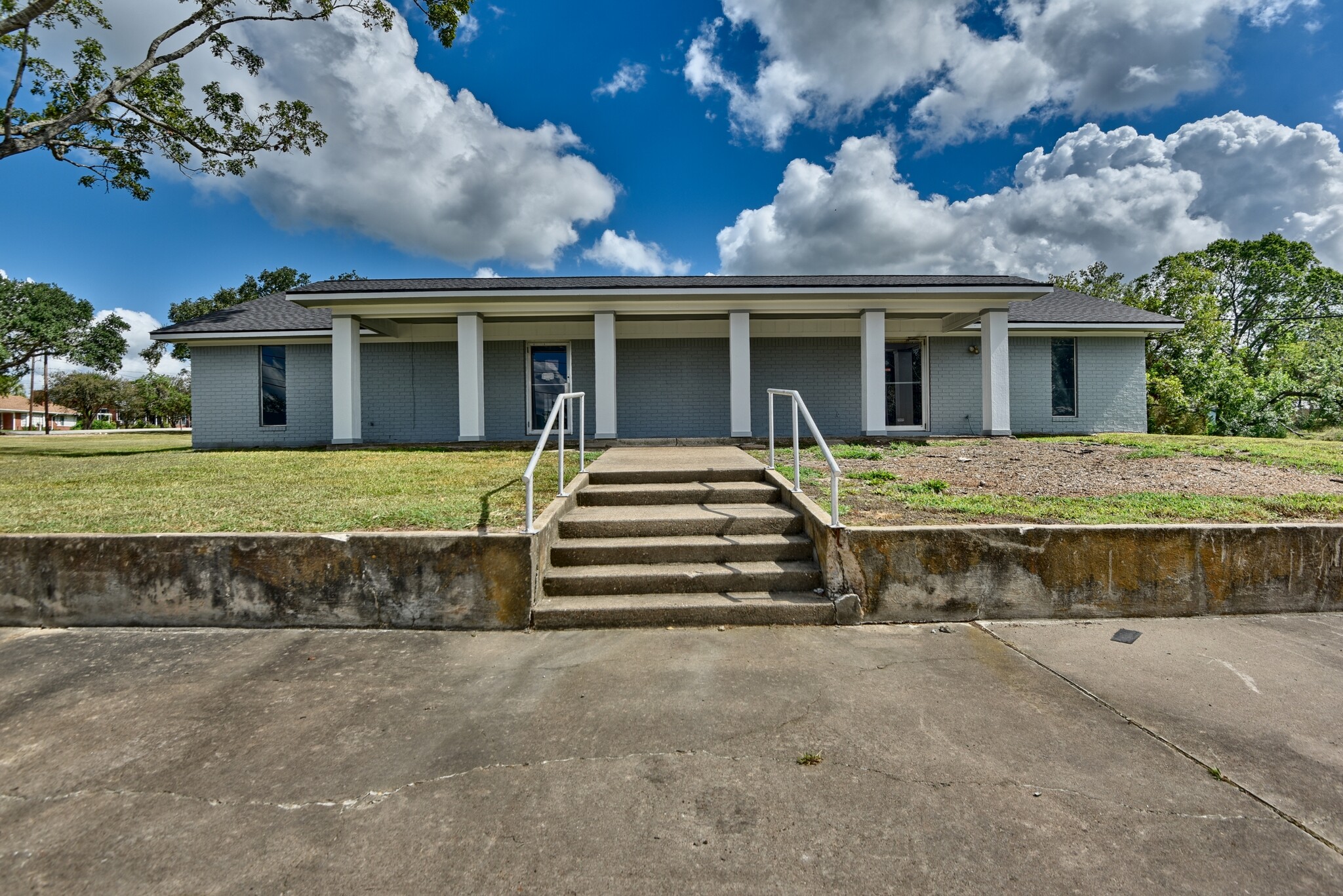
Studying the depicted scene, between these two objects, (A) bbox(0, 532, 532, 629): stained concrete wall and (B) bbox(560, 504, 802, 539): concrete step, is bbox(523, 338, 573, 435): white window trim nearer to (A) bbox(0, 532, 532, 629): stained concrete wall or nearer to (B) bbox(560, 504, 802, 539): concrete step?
(B) bbox(560, 504, 802, 539): concrete step

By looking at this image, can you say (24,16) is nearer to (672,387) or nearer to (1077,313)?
(672,387)

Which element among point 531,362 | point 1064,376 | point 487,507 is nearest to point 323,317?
point 531,362

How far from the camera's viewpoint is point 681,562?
4.42 meters

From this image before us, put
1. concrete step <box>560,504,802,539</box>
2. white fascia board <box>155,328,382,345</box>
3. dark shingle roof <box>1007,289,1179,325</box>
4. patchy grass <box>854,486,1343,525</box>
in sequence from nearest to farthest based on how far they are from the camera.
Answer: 1. patchy grass <box>854,486,1343,525</box>
2. concrete step <box>560,504,802,539</box>
3. white fascia board <box>155,328,382,345</box>
4. dark shingle roof <box>1007,289,1179,325</box>

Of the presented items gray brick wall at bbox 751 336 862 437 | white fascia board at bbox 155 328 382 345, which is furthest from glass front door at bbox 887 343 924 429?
white fascia board at bbox 155 328 382 345

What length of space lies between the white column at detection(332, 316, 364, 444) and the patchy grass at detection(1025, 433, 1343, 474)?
12556 mm

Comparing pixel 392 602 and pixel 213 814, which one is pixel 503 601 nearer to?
pixel 392 602

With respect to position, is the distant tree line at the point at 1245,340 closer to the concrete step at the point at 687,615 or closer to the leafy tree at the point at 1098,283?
the leafy tree at the point at 1098,283

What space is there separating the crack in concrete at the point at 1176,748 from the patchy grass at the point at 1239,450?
6.23 m

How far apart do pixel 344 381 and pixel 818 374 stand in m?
9.54

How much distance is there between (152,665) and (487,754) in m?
2.30

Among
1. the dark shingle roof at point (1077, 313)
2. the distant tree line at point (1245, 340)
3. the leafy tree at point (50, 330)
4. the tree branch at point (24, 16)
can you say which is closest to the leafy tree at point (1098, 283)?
the distant tree line at point (1245, 340)

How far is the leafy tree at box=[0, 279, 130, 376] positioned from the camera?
36500mm

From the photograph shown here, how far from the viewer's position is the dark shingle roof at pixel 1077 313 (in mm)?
12711
